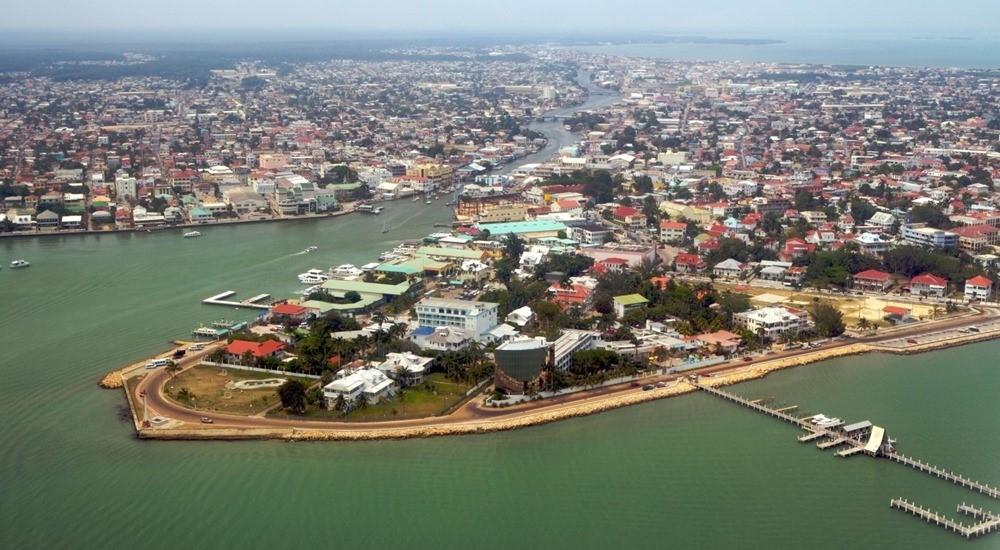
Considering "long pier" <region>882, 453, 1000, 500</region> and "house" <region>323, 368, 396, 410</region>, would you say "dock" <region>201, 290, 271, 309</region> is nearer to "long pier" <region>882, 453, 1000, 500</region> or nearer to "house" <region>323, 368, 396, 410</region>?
"house" <region>323, 368, 396, 410</region>

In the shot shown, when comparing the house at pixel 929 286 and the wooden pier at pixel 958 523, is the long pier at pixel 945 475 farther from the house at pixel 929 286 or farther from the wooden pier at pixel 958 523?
the house at pixel 929 286

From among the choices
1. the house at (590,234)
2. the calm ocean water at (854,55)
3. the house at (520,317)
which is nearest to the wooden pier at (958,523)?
the house at (520,317)

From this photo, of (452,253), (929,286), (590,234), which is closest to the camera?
(929,286)

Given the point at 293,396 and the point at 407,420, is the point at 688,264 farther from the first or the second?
the point at 293,396

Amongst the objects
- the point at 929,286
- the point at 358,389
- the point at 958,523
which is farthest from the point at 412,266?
the point at 958,523

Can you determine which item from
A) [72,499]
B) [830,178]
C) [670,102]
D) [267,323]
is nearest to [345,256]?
[267,323]

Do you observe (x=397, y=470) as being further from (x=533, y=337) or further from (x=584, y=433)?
(x=533, y=337)

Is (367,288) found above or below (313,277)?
above
